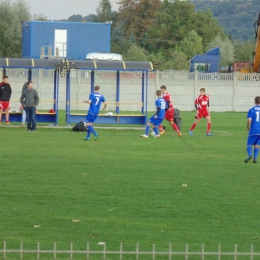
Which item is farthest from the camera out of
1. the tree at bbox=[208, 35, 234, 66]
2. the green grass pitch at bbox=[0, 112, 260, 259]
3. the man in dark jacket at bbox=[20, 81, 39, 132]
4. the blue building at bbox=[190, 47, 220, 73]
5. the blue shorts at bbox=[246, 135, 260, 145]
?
the tree at bbox=[208, 35, 234, 66]

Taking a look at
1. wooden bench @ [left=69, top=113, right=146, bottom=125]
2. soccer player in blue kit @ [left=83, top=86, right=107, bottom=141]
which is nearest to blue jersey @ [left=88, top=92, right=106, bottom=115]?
soccer player in blue kit @ [left=83, top=86, right=107, bottom=141]

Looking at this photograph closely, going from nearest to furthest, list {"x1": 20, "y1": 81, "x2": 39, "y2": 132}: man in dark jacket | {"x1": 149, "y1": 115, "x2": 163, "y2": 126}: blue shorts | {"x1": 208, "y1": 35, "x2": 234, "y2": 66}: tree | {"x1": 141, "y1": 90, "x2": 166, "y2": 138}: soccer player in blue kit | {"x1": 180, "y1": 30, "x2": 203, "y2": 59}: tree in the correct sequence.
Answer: {"x1": 141, "y1": 90, "x2": 166, "y2": 138}: soccer player in blue kit
{"x1": 149, "y1": 115, "x2": 163, "y2": 126}: blue shorts
{"x1": 20, "y1": 81, "x2": 39, "y2": 132}: man in dark jacket
{"x1": 180, "y1": 30, "x2": 203, "y2": 59}: tree
{"x1": 208, "y1": 35, "x2": 234, "y2": 66}: tree

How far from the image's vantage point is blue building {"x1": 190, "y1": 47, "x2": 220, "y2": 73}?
61.8 m

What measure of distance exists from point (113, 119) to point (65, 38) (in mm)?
35214

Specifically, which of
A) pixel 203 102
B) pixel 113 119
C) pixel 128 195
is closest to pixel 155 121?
pixel 203 102

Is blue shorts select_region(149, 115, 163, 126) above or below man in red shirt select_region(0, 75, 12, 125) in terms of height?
below

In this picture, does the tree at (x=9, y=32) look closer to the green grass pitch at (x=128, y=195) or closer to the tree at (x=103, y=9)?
the tree at (x=103, y=9)

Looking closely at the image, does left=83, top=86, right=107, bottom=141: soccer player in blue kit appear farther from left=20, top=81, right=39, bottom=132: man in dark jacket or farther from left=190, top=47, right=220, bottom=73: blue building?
left=190, top=47, right=220, bottom=73: blue building

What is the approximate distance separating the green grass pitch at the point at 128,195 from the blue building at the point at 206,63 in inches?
1493

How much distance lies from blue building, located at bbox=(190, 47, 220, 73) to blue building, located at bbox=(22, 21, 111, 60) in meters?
8.61

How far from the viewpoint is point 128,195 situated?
44.0 feet

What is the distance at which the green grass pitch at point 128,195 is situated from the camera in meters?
9.98

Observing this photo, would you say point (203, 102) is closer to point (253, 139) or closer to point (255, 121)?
point (253, 139)

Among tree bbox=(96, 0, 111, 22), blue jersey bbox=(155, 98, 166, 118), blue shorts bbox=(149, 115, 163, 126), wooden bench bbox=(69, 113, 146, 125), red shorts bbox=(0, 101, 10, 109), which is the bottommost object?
wooden bench bbox=(69, 113, 146, 125)
